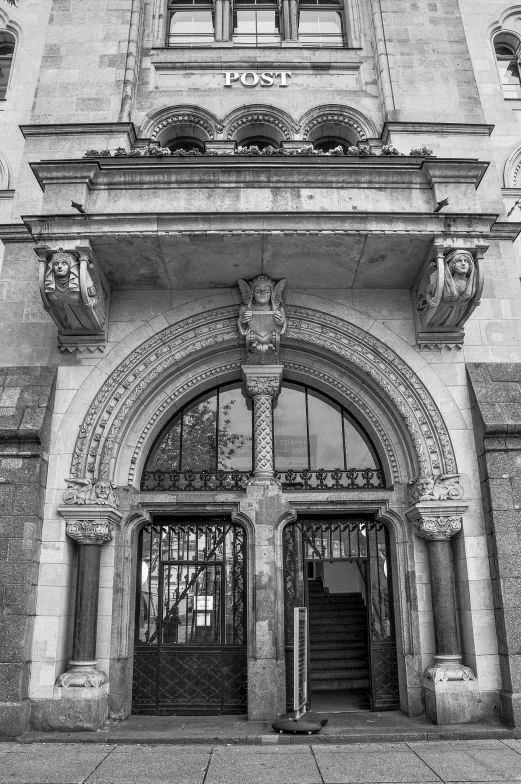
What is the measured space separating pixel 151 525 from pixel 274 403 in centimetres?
281

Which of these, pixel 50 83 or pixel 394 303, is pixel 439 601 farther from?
pixel 50 83

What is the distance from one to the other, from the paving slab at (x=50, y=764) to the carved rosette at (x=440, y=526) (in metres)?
5.05

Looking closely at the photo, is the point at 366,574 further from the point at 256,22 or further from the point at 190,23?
the point at 190,23

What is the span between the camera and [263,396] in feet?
34.2

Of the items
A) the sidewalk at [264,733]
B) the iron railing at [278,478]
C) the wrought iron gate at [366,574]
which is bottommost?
the sidewalk at [264,733]

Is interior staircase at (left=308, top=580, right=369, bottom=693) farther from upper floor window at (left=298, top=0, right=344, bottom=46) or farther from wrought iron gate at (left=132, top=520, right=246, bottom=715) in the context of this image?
upper floor window at (left=298, top=0, right=344, bottom=46)

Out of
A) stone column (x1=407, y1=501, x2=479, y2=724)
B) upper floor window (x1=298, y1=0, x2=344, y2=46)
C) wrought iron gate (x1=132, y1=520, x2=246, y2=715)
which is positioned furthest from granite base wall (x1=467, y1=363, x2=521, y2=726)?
upper floor window (x1=298, y1=0, x2=344, y2=46)

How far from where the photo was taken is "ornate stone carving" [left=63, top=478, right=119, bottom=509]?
360 inches

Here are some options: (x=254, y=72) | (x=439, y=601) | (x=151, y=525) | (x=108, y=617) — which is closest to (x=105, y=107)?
(x=254, y=72)

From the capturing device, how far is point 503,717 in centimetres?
845

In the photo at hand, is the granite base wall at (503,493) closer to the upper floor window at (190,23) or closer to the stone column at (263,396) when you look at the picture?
the stone column at (263,396)

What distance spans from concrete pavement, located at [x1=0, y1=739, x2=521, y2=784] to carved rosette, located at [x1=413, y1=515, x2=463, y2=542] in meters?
2.60

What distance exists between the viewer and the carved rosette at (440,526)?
918cm

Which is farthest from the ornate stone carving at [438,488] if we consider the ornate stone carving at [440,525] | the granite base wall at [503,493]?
the granite base wall at [503,493]
